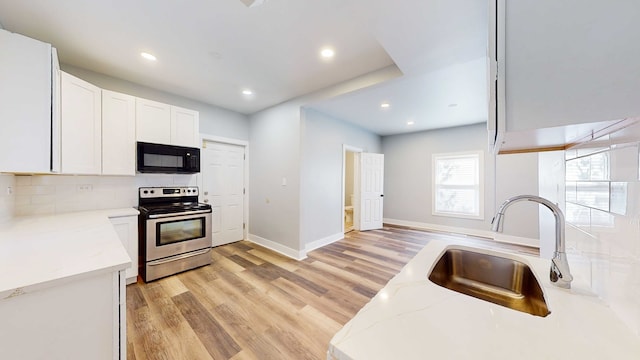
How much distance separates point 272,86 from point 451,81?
92.3 inches

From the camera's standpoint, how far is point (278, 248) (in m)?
3.63

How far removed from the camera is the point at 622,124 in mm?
506

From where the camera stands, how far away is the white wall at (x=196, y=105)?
2.66 m

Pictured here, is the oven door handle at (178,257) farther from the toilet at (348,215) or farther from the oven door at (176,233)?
the toilet at (348,215)

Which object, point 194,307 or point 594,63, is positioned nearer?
point 594,63

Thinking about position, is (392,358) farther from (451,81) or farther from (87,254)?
(451,81)

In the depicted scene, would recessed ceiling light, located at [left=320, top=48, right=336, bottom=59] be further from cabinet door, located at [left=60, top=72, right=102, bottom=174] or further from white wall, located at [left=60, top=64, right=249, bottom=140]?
cabinet door, located at [left=60, top=72, right=102, bottom=174]

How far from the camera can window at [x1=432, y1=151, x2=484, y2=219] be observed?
4.69m

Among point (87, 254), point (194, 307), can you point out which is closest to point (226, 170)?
point (194, 307)

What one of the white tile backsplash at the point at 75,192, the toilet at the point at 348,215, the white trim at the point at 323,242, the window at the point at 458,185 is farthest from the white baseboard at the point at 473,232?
the white tile backsplash at the point at 75,192

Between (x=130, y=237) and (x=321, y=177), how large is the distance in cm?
277

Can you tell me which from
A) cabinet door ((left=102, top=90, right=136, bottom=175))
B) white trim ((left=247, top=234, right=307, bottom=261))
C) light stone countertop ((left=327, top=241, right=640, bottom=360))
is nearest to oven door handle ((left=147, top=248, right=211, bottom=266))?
white trim ((left=247, top=234, right=307, bottom=261))

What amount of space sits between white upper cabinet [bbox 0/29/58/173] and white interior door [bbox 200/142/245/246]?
2.12 metres

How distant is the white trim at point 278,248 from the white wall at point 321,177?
0.20 metres
